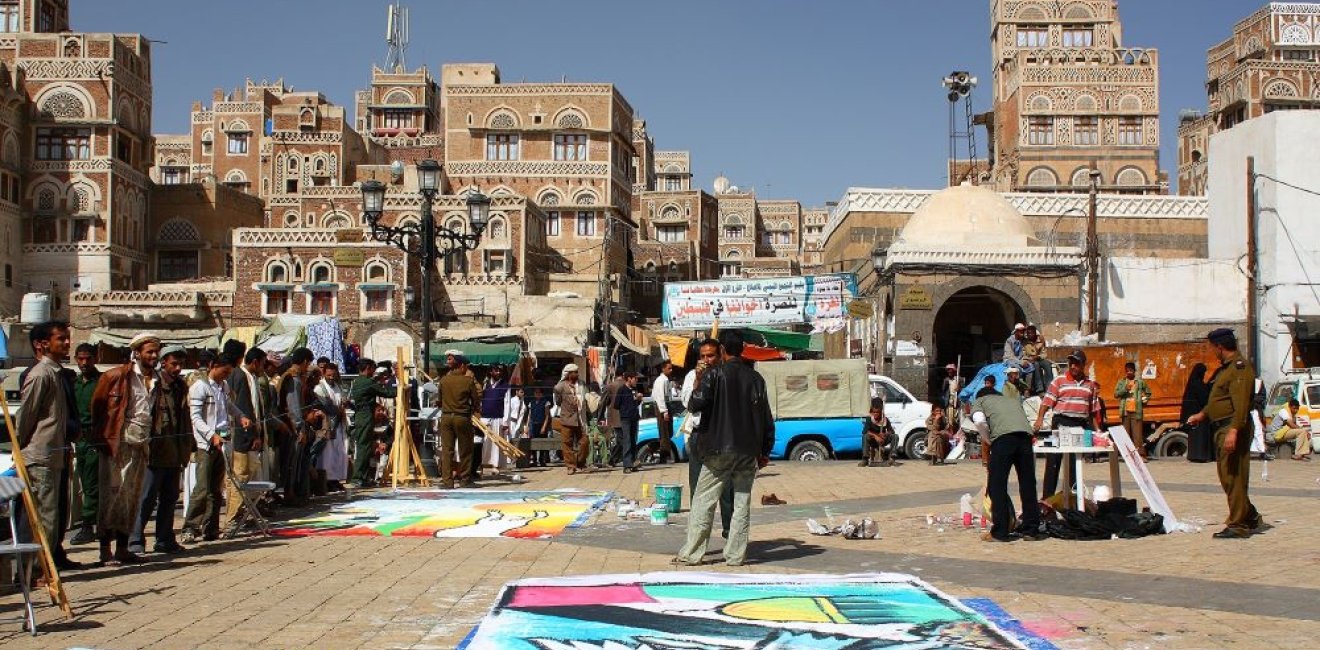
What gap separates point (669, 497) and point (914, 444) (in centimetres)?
968

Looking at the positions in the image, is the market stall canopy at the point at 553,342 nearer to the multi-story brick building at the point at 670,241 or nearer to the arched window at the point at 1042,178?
the multi-story brick building at the point at 670,241

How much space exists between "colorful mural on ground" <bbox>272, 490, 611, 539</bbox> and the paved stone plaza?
17.6 inches

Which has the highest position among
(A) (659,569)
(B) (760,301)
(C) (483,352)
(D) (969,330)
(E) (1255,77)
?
(E) (1255,77)

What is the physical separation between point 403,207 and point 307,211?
9074 mm

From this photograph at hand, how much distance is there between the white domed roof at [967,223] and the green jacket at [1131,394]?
8402 millimetres

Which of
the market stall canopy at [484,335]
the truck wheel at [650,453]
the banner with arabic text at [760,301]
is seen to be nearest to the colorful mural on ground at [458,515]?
the truck wheel at [650,453]

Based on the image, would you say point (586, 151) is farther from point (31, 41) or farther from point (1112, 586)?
point (1112, 586)

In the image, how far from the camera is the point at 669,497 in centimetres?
1199

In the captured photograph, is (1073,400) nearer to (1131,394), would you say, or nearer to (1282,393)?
(1131,394)

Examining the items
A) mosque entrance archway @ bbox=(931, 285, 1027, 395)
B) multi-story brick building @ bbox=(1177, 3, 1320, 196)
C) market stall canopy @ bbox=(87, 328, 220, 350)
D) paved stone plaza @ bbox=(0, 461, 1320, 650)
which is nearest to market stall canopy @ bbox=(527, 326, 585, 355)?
market stall canopy @ bbox=(87, 328, 220, 350)

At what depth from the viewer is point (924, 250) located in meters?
27.5

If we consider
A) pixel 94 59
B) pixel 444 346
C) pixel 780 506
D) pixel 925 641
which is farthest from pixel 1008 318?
pixel 94 59

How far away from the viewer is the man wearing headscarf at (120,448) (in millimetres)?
9078

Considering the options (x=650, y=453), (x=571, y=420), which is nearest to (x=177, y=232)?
(x=650, y=453)
